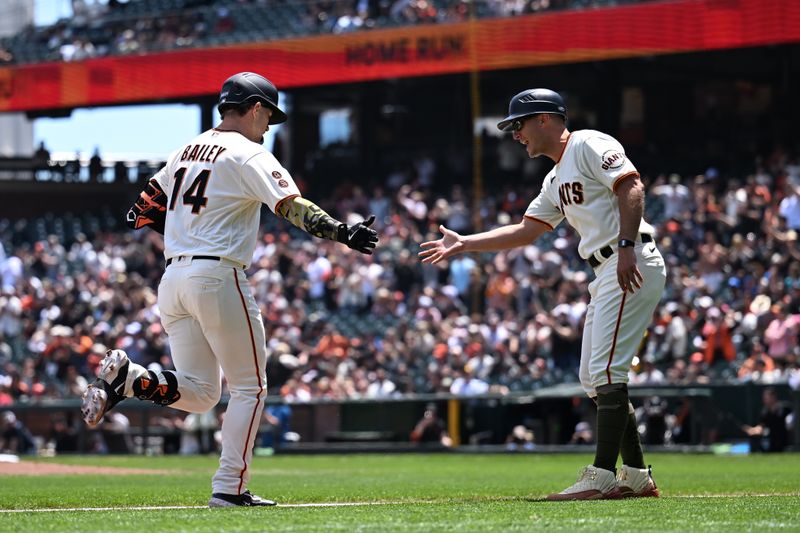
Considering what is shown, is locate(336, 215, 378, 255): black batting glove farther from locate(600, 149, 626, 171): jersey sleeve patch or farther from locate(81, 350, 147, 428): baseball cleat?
locate(600, 149, 626, 171): jersey sleeve patch

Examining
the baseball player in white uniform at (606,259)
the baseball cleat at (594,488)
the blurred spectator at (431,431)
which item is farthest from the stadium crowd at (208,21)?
the baseball cleat at (594,488)

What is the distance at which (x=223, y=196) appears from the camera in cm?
659

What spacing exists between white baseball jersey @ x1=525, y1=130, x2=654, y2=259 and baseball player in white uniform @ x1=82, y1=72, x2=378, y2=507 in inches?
54.6

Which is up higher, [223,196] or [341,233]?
[223,196]

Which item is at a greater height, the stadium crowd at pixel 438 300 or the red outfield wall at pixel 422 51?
the red outfield wall at pixel 422 51

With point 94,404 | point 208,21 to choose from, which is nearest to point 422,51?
point 208,21

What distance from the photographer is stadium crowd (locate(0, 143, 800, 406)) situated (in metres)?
18.4

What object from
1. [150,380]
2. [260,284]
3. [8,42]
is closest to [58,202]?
[8,42]

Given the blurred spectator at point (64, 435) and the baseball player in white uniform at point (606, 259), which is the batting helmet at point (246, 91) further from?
the blurred spectator at point (64, 435)

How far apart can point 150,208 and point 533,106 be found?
2.04 metres

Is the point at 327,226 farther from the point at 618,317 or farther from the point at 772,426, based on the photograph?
the point at 772,426

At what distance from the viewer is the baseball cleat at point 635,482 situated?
7062 millimetres

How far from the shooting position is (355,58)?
28.6 metres

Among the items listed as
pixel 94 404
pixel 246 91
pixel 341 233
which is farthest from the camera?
pixel 246 91
